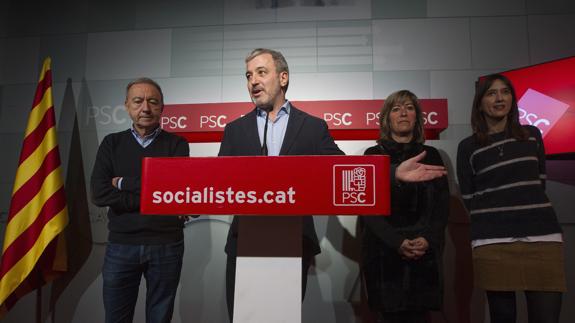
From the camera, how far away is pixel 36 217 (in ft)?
9.16

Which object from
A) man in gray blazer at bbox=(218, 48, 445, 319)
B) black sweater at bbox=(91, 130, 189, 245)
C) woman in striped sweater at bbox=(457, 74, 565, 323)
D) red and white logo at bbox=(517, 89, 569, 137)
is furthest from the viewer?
red and white logo at bbox=(517, 89, 569, 137)

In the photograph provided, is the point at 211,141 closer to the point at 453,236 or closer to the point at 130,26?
the point at 130,26

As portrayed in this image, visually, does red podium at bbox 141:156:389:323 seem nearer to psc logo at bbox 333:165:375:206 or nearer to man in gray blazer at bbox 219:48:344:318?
psc logo at bbox 333:165:375:206

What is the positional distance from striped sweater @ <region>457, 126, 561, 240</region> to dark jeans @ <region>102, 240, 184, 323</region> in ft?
4.98

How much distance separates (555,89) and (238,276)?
2.41m

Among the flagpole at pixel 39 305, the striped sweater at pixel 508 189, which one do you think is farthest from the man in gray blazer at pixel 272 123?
the flagpole at pixel 39 305

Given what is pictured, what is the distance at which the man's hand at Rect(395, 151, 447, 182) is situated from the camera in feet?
4.25

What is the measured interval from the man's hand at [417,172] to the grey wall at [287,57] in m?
1.67

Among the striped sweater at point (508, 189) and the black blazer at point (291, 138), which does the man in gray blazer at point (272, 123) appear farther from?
the striped sweater at point (508, 189)

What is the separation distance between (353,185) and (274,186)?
8.3 inches

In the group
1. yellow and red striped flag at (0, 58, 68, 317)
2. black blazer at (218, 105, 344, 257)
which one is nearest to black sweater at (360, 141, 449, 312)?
black blazer at (218, 105, 344, 257)

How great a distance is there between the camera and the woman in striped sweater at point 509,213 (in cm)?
186

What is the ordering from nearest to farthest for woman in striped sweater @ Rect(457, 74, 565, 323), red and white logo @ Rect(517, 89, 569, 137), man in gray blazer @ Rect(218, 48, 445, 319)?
man in gray blazer @ Rect(218, 48, 445, 319), woman in striped sweater @ Rect(457, 74, 565, 323), red and white logo @ Rect(517, 89, 569, 137)

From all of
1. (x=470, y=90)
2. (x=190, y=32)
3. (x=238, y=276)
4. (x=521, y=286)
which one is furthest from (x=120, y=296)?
(x=470, y=90)
